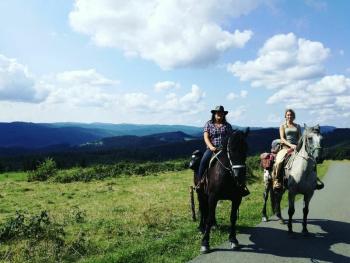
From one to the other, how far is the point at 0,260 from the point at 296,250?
25.7ft

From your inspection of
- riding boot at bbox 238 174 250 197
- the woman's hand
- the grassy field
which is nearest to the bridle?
riding boot at bbox 238 174 250 197

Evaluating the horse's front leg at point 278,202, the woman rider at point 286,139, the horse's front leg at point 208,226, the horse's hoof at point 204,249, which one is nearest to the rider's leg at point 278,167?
the woman rider at point 286,139

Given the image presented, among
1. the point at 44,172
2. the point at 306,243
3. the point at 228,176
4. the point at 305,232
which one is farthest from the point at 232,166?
the point at 44,172

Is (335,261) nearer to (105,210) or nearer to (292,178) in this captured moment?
(292,178)

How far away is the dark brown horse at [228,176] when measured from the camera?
33.1 ft

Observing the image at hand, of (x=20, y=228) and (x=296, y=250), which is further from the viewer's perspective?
(x=20, y=228)

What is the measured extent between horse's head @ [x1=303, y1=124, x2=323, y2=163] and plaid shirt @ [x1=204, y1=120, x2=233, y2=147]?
2.39 meters

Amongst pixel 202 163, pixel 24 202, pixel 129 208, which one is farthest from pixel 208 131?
pixel 24 202

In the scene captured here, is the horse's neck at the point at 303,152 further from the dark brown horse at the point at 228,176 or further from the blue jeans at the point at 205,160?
the blue jeans at the point at 205,160

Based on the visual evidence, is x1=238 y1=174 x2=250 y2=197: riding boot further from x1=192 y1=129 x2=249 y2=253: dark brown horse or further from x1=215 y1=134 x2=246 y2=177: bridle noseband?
x1=215 y1=134 x2=246 y2=177: bridle noseband

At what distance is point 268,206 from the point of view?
1859cm

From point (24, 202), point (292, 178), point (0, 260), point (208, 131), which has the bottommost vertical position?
point (24, 202)

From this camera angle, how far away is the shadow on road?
10.0 m

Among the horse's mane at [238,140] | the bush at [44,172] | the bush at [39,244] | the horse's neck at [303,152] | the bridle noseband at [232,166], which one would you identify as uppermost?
the horse's mane at [238,140]
